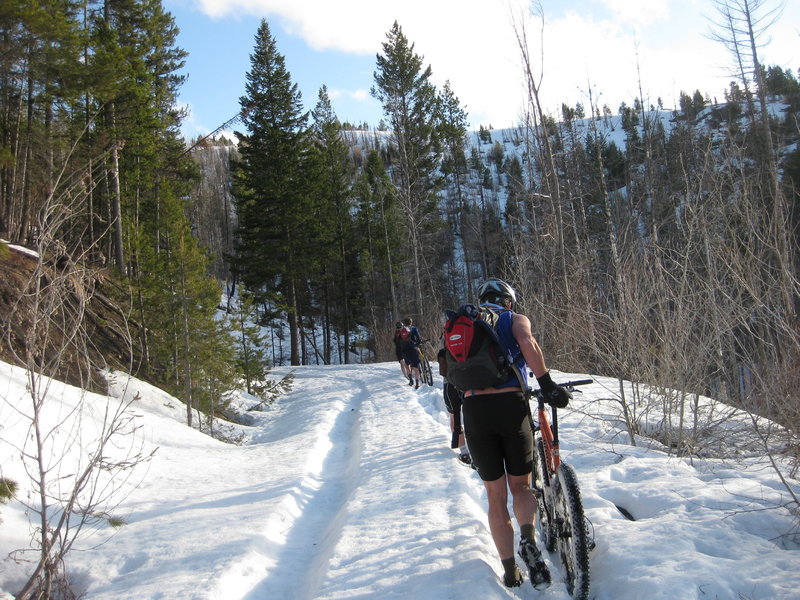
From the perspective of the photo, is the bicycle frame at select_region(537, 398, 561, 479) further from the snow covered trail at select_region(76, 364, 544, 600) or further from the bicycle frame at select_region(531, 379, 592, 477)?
the snow covered trail at select_region(76, 364, 544, 600)

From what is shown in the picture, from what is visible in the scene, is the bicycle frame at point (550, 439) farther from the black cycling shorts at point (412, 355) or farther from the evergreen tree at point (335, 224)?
the evergreen tree at point (335, 224)

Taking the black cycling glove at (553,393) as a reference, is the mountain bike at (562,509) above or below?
below

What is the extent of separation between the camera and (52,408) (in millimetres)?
7797

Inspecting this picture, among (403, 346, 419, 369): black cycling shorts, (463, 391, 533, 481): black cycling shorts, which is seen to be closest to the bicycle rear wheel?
(403, 346, 419, 369): black cycling shorts

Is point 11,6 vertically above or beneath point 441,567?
above

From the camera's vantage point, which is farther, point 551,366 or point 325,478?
point 551,366

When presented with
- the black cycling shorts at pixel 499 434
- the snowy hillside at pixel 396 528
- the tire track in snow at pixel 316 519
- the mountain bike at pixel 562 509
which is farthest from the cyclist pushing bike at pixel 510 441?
the tire track in snow at pixel 316 519

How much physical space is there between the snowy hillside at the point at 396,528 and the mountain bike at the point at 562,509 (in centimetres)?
20

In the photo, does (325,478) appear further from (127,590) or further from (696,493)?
(696,493)

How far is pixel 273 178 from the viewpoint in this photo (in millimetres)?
29609

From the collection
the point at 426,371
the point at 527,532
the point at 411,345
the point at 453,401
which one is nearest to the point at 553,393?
the point at 527,532

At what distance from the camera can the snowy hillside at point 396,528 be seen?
329 cm

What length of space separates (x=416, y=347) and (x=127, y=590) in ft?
34.7

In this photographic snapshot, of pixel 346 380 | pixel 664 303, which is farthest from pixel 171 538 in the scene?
pixel 346 380
